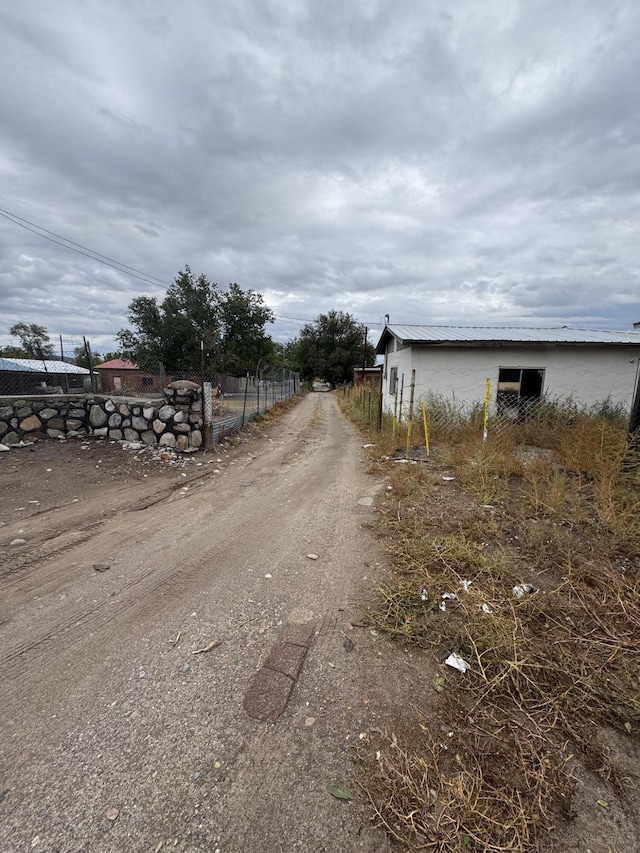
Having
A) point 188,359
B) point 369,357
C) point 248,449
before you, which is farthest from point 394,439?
point 369,357

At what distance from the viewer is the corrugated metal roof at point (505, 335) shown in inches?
364

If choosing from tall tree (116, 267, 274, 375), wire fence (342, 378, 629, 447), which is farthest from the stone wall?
tall tree (116, 267, 274, 375)

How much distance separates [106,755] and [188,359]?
2247 centimetres

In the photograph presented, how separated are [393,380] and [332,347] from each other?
2909cm

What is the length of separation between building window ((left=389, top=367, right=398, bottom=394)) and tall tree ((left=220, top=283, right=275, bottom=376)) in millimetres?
12421

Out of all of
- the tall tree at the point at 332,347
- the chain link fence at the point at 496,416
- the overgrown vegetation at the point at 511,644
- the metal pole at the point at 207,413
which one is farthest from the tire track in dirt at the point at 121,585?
the tall tree at the point at 332,347

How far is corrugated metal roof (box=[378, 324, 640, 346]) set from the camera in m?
9.24

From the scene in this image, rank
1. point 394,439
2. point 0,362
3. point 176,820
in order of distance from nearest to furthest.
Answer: point 176,820 < point 394,439 < point 0,362

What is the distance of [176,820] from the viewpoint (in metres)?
1.33

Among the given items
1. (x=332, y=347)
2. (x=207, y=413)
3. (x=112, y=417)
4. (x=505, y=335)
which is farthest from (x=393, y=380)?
(x=332, y=347)

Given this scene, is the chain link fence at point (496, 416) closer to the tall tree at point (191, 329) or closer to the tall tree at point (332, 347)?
the tall tree at point (191, 329)

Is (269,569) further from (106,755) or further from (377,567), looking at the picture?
(106,755)

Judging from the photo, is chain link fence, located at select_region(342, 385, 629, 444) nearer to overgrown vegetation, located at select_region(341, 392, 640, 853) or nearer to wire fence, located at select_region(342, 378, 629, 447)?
wire fence, located at select_region(342, 378, 629, 447)

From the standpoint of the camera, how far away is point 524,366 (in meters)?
9.70
